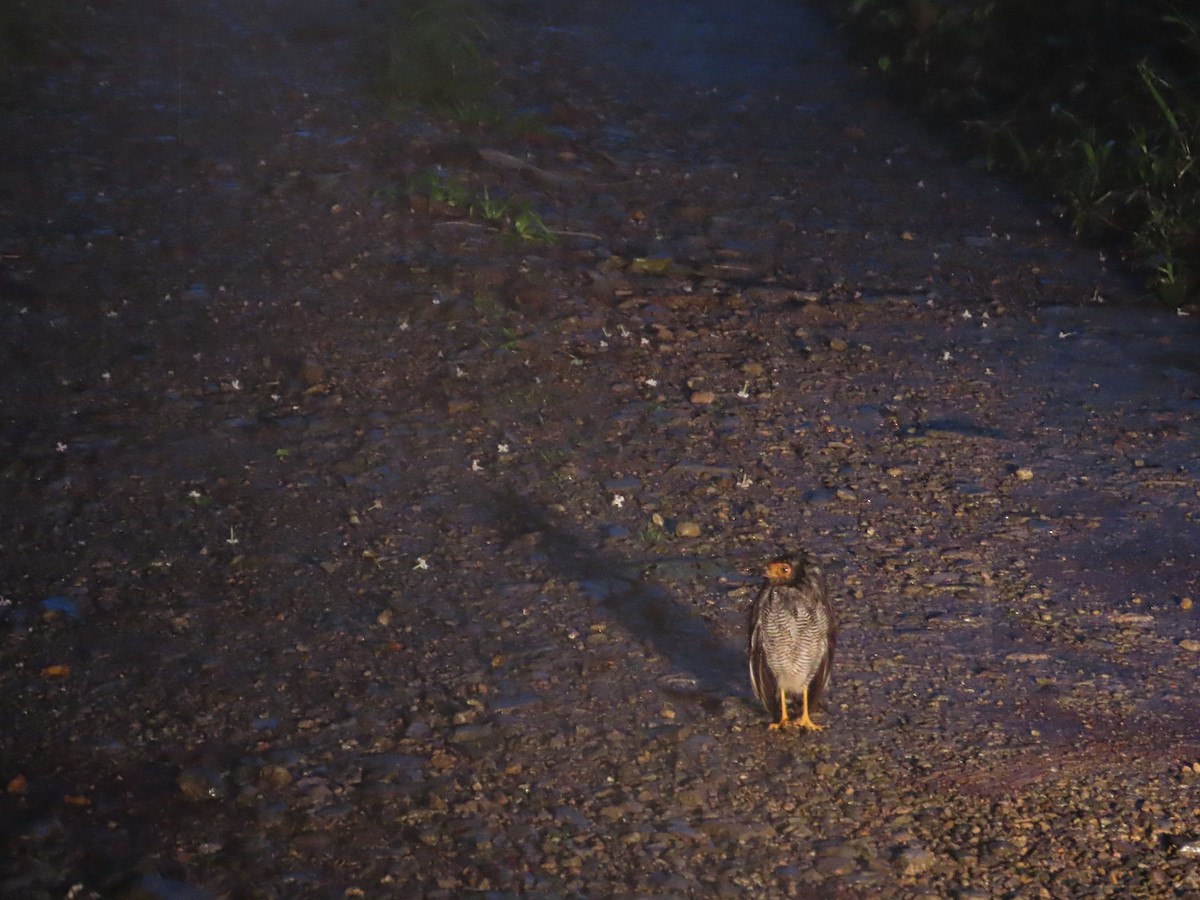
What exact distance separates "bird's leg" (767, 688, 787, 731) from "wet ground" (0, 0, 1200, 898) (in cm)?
4

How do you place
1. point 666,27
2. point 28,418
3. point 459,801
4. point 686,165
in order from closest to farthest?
1. point 459,801
2. point 28,418
3. point 686,165
4. point 666,27

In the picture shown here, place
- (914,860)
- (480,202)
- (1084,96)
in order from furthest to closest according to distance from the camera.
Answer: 1. (1084,96)
2. (480,202)
3. (914,860)

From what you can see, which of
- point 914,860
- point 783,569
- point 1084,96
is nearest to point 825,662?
point 783,569

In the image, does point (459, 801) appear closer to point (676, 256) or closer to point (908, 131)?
point (676, 256)

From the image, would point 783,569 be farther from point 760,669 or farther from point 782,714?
point 782,714

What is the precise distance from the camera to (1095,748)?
4371 millimetres

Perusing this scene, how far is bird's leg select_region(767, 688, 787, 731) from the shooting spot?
14.3 ft

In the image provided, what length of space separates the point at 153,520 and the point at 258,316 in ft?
6.96

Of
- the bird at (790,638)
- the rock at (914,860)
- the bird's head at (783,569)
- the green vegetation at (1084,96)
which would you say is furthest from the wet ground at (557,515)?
the bird's head at (783,569)

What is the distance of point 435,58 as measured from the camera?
1138 centimetres

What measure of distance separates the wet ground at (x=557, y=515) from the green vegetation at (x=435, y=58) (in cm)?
54

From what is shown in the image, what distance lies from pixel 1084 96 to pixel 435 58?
524 cm

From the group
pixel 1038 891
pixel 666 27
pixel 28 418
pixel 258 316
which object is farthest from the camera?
pixel 666 27

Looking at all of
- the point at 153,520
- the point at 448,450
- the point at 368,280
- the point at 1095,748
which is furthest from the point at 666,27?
the point at 1095,748
